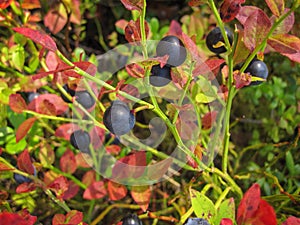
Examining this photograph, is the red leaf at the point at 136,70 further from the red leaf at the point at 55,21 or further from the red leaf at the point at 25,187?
the red leaf at the point at 55,21

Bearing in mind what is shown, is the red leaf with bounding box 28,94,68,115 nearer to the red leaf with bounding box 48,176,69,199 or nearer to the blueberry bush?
the blueberry bush

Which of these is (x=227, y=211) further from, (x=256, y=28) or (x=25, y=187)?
(x=25, y=187)

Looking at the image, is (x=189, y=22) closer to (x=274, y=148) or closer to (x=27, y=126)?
(x=274, y=148)

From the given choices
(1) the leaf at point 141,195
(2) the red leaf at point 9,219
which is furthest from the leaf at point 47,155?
(2) the red leaf at point 9,219

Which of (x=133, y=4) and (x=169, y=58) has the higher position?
(x=133, y=4)

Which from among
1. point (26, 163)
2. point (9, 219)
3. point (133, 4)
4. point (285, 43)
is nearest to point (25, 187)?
point (26, 163)

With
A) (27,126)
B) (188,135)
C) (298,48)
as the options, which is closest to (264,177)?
(188,135)

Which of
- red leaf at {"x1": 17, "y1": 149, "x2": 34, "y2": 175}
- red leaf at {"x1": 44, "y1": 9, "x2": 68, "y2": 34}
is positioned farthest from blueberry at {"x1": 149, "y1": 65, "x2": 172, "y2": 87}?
red leaf at {"x1": 44, "y1": 9, "x2": 68, "y2": 34}
